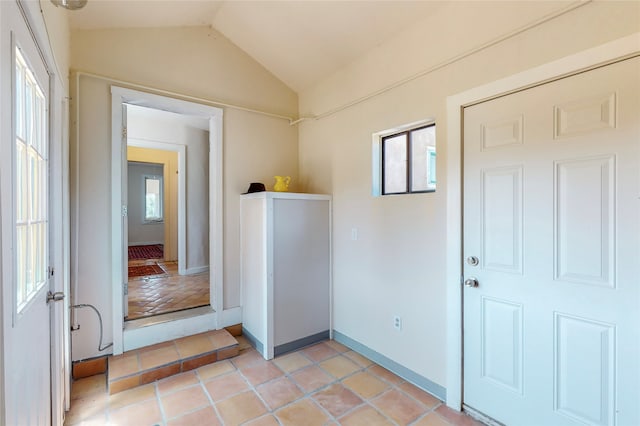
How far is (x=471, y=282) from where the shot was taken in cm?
190

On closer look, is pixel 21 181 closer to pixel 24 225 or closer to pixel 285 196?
pixel 24 225

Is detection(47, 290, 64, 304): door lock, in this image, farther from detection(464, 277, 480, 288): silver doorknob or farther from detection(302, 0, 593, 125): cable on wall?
detection(302, 0, 593, 125): cable on wall

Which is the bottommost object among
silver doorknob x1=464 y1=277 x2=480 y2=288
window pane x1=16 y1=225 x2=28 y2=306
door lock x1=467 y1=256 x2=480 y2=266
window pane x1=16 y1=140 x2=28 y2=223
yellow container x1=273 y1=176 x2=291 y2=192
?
silver doorknob x1=464 y1=277 x2=480 y2=288

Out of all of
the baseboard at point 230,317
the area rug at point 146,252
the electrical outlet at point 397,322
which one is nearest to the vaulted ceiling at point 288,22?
the electrical outlet at point 397,322

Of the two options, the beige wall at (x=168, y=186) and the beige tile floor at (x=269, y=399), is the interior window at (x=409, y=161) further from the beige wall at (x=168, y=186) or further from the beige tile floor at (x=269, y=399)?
the beige wall at (x=168, y=186)

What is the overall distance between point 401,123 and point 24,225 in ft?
7.42

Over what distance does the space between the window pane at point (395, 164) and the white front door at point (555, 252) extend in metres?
0.59

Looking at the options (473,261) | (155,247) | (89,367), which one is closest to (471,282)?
(473,261)

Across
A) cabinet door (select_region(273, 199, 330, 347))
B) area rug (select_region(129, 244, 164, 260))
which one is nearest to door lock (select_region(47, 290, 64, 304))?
cabinet door (select_region(273, 199, 330, 347))

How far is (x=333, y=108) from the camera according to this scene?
295 cm

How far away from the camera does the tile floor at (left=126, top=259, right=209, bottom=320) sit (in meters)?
3.06

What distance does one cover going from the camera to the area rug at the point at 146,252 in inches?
257

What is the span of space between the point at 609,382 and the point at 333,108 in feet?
8.95

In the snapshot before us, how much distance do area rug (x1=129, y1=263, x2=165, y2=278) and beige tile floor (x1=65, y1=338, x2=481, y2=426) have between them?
275 centimetres
